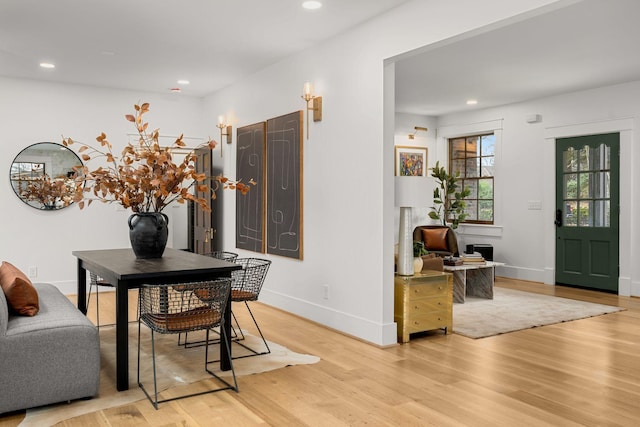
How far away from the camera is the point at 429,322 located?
460 centimetres

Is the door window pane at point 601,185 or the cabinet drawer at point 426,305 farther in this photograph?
the door window pane at point 601,185

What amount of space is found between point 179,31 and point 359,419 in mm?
3702

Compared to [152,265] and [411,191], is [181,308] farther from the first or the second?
[411,191]

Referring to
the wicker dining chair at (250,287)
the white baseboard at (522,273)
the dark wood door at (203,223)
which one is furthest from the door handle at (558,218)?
the wicker dining chair at (250,287)

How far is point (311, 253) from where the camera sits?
17.4 ft

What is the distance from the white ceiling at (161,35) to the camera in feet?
13.9

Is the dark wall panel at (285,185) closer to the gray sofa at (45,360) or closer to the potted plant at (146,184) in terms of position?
the potted plant at (146,184)

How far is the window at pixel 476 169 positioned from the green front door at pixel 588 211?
1277mm

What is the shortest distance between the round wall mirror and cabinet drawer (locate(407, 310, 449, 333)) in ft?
15.3

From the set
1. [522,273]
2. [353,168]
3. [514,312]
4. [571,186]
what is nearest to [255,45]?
[353,168]

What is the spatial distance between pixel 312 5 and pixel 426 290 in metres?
2.53

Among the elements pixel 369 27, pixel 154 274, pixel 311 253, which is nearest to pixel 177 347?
pixel 154 274

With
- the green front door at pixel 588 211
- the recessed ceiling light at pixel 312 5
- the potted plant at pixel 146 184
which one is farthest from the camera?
the green front door at pixel 588 211

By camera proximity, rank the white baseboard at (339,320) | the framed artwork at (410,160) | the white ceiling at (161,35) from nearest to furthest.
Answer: the white ceiling at (161,35) → the white baseboard at (339,320) → the framed artwork at (410,160)
